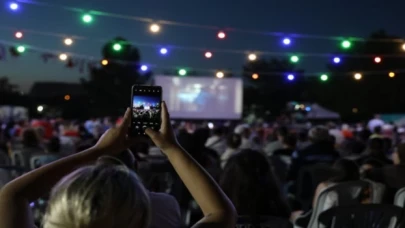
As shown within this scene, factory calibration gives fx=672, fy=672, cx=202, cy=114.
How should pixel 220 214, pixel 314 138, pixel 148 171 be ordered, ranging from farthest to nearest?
pixel 314 138 → pixel 148 171 → pixel 220 214

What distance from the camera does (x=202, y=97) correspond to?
2544cm

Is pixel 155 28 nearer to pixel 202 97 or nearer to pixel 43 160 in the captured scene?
pixel 43 160

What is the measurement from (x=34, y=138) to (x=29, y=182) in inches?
321

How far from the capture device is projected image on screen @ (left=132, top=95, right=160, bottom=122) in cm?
215

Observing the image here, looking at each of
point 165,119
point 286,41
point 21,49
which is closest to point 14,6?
point 21,49

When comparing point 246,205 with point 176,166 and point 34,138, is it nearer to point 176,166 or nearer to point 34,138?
point 176,166

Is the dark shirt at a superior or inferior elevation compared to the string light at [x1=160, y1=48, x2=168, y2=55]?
inferior

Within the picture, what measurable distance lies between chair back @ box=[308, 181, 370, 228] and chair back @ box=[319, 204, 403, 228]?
96cm

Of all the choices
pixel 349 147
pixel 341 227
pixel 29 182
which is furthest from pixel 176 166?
pixel 349 147

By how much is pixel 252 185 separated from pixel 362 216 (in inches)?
29.3

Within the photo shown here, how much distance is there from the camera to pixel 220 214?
1801 millimetres

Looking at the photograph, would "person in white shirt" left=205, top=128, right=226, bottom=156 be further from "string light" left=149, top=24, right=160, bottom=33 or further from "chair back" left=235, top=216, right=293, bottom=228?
"chair back" left=235, top=216, right=293, bottom=228

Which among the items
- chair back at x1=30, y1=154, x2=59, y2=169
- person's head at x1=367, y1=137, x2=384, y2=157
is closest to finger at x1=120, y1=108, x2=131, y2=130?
chair back at x1=30, y1=154, x2=59, y2=169

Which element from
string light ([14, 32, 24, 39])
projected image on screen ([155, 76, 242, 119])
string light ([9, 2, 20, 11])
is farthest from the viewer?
projected image on screen ([155, 76, 242, 119])
